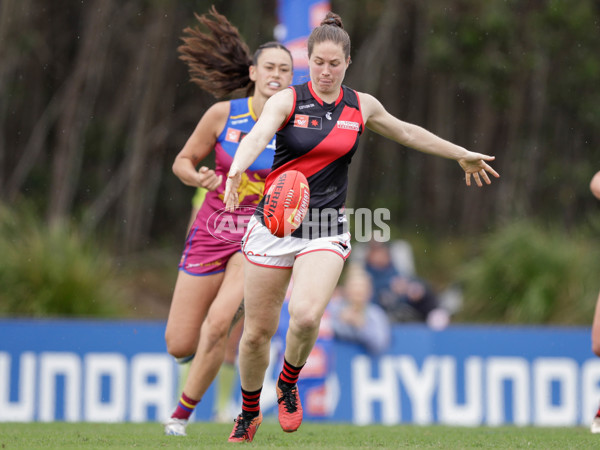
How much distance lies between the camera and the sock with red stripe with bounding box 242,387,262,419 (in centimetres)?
573

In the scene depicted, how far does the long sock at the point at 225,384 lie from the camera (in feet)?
30.2

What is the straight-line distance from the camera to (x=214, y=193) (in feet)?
22.0

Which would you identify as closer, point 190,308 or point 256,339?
point 256,339

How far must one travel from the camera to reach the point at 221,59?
282 inches

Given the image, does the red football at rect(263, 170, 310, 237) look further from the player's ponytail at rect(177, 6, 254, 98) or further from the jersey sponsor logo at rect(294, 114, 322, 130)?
the player's ponytail at rect(177, 6, 254, 98)

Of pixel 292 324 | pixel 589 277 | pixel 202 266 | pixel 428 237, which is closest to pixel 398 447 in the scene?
pixel 292 324

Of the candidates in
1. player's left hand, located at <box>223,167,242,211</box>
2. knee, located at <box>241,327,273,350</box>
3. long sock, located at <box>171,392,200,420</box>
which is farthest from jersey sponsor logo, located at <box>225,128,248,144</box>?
long sock, located at <box>171,392,200,420</box>

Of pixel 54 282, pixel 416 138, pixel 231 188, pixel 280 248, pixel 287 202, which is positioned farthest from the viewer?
pixel 54 282

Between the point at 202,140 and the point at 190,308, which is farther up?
the point at 202,140

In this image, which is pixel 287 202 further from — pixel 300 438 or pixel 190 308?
pixel 300 438

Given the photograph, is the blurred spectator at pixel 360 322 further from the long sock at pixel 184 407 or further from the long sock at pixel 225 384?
the long sock at pixel 184 407

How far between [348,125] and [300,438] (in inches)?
86.8

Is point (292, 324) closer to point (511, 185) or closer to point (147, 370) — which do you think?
point (147, 370)

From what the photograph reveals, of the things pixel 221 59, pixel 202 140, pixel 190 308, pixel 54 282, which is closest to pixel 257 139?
pixel 202 140
